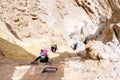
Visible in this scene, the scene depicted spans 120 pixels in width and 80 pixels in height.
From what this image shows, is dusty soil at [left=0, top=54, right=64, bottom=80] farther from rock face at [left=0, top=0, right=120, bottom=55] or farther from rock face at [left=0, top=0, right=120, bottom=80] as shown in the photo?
rock face at [left=0, top=0, right=120, bottom=55]

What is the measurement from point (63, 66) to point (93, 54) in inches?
121

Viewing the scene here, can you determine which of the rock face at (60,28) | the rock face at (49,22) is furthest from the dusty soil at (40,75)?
the rock face at (49,22)

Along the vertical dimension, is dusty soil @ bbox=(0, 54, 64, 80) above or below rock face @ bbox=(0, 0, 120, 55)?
below

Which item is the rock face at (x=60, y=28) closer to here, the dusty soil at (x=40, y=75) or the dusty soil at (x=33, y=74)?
the dusty soil at (x=40, y=75)

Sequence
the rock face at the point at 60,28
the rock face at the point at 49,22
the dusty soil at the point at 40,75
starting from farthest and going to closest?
the rock face at the point at 49,22
the rock face at the point at 60,28
the dusty soil at the point at 40,75

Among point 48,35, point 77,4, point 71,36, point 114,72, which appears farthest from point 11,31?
point 77,4

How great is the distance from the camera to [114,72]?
13062 mm

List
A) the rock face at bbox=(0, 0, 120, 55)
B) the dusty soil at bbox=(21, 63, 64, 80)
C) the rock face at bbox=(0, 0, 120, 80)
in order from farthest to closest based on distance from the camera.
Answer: the rock face at bbox=(0, 0, 120, 55) → the rock face at bbox=(0, 0, 120, 80) → the dusty soil at bbox=(21, 63, 64, 80)

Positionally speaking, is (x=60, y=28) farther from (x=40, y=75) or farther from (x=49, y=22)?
(x=40, y=75)

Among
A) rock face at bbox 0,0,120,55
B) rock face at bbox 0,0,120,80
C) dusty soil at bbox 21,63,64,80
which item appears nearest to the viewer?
dusty soil at bbox 21,63,64,80

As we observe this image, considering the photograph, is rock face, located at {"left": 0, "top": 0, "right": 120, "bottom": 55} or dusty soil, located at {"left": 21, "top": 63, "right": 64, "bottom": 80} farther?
rock face, located at {"left": 0, "top": 0, "right": 120, "bottom": 55}

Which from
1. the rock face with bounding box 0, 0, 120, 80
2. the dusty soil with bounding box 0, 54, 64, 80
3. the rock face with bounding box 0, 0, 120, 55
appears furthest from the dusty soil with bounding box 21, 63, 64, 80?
the rock face with bounding box 0, 0, 120, 55

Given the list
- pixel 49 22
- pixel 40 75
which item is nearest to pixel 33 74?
pixel 40 75

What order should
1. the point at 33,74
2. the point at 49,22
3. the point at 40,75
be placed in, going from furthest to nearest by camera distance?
1. the point at 49,22
2. the point at 33,74
3. the point at 40,75
